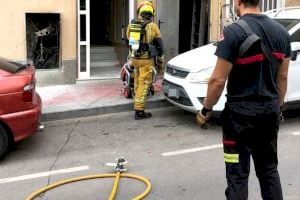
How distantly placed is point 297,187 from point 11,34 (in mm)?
6441

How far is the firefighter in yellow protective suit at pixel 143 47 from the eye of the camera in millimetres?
7566

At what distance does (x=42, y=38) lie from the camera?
31.8 ft

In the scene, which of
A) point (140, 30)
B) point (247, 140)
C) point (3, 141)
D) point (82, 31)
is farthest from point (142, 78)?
point (247, 140)

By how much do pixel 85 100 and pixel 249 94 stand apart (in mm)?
5676

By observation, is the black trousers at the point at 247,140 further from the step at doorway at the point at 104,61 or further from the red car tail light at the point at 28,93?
the step at doorway at the point at 104,61

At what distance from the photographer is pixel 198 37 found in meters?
12.1

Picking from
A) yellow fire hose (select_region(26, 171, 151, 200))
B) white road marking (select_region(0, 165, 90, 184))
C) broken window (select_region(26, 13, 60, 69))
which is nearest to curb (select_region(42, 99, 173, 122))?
broken window (select_region(26, 13, 60, 69))

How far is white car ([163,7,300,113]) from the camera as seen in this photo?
273 inches

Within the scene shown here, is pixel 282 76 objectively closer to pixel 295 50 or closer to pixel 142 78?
pixel 295 50

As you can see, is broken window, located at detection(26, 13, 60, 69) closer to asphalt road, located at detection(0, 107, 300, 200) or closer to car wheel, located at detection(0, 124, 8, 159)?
asphalt road, located at detection(0, 107, 300, 200)

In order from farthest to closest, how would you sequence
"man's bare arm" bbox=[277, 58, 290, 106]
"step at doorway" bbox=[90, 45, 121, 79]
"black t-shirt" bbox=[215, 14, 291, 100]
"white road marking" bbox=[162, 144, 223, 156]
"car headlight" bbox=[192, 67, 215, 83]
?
"step at doorway" bbox=[90, 45, 121, 79], "car headlight" bbox=[192, 67, 215, 83], "white road marking" bbox=[162, 144, 223, 156], "man's bare arm" bbox=[277, 58, 290, 106], "black t-shirt" bbox=[215, 14, 291, 100]

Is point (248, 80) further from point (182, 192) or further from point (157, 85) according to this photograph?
point (157, 85)

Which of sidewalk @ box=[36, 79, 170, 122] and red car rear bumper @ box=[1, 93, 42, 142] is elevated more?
red car rear bumper @ box=[1, 93, 42, 142]

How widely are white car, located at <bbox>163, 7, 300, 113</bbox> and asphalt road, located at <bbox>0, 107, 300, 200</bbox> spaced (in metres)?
0.42
